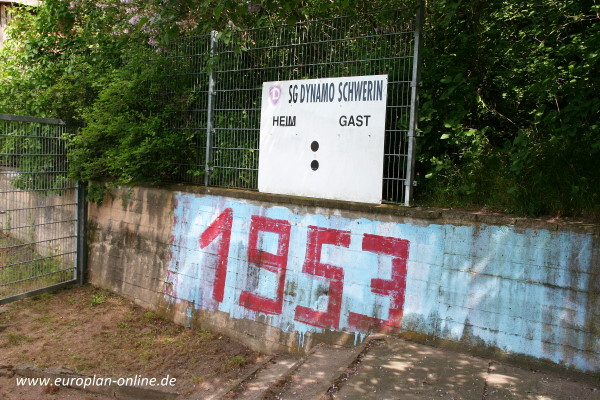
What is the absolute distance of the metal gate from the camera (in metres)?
7.57

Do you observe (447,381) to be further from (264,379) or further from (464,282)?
(264,379)

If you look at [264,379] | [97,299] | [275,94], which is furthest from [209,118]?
[264,379]

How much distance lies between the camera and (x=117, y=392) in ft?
17.9

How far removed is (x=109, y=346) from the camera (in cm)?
641

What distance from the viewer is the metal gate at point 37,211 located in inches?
298

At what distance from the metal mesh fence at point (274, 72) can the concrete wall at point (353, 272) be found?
484mm

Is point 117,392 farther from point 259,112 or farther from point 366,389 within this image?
point 259,112

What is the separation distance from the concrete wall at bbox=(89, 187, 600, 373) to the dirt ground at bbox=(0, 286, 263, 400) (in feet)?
0.85

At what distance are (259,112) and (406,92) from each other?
206 cm

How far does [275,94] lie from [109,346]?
3794 millimetres

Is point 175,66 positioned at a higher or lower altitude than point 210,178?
higher

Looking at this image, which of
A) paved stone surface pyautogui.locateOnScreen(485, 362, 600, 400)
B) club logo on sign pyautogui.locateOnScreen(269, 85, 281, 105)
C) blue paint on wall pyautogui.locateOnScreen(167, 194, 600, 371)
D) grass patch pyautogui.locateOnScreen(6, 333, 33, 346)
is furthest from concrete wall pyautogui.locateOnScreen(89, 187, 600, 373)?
grass patch pyautogui.locateOnScreen(6, 333, 33, 346)

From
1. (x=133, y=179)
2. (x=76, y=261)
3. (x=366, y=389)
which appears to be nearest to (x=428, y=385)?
(x=366, y=389)

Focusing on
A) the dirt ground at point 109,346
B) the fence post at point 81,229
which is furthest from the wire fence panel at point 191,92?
the dirt ground at point 109,346
